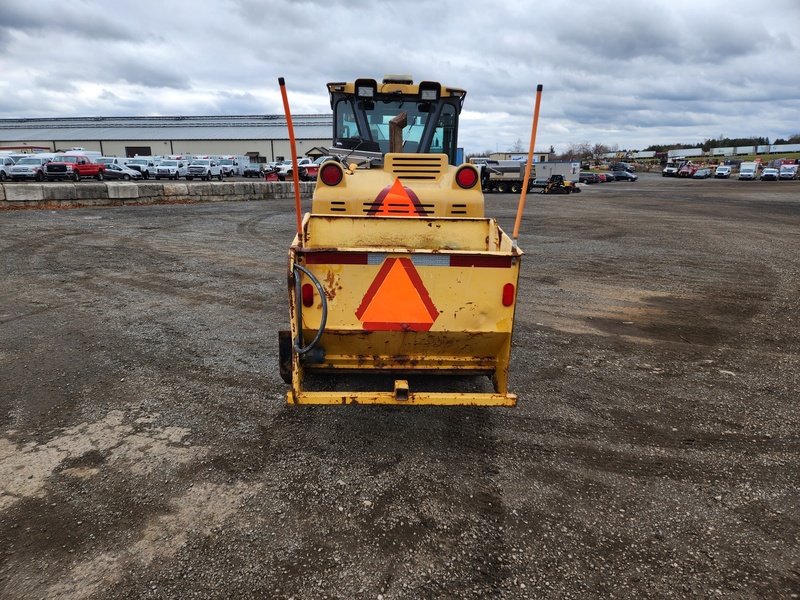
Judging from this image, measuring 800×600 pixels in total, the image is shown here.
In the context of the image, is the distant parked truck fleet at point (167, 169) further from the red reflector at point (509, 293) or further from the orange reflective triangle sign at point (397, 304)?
the orange reflective triangle sign at point (397, 304)

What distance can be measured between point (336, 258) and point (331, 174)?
1.66 m

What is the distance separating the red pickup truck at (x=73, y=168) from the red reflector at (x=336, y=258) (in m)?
35.0

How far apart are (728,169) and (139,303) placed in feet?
233

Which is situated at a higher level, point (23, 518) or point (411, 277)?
point (411, 277)

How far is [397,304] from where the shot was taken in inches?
149

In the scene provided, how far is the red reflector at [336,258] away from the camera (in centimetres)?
366

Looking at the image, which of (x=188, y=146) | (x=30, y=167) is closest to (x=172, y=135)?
(x=188, y=146)

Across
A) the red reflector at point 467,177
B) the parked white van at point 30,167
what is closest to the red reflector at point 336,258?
the red reflector at point 467,177

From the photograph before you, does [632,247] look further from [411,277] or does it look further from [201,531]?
[201,531]

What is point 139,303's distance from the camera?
24.5ft

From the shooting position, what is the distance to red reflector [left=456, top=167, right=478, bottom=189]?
201 inches

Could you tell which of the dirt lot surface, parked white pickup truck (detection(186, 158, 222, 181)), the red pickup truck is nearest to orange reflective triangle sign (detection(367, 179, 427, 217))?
the dirt lot surface

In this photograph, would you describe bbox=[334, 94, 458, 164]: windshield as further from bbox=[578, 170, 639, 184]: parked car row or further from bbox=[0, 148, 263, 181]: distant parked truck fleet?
bbox=[578, 170, 639, 184]: parked car row

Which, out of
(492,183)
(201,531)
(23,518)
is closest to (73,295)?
(23,518)
